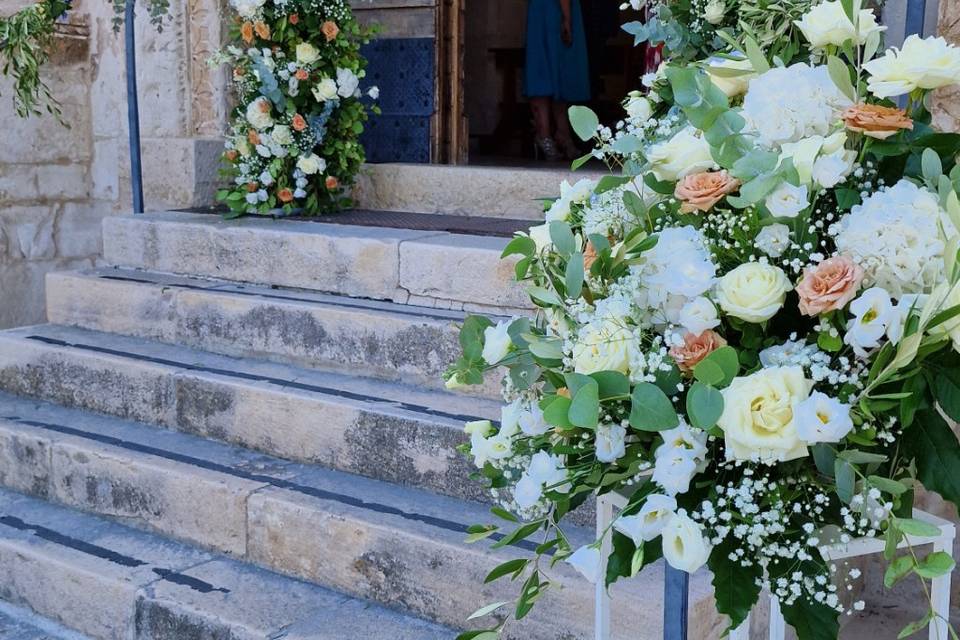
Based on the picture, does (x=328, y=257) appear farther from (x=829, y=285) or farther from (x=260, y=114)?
(x=829, y=285)

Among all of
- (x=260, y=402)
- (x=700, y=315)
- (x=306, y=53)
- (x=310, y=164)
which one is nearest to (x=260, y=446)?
(x=260, y=402)

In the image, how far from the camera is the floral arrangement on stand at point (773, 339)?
3.35 feet

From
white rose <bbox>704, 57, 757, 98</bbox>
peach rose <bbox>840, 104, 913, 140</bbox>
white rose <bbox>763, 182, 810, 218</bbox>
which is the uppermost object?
white rose <bbox>704, 57, 757, 98</bbox>

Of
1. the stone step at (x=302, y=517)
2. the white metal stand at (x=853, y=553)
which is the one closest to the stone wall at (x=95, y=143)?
the stone step at (x=302, y=517)

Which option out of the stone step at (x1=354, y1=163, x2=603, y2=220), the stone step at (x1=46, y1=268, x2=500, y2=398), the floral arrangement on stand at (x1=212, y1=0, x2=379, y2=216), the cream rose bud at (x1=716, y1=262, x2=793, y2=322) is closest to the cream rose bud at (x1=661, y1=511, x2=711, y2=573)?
the cream rose bud at (x1=716, y1=262, x2=793, y2=322)

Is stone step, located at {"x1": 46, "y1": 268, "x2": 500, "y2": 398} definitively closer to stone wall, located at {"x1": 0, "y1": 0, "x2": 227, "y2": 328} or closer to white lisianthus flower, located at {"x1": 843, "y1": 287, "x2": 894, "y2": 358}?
stone wall, located at {"x1": 0, "y1": 0, "x2": 227, "y2": 328}

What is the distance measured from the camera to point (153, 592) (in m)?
2.57

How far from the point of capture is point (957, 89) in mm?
2518

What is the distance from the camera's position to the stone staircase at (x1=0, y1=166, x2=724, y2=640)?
242cm

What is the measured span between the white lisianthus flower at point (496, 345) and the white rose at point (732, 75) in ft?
1.23

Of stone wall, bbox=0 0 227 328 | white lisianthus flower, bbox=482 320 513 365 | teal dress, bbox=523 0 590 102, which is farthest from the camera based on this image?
teal dress, bbox=523 0 590 102

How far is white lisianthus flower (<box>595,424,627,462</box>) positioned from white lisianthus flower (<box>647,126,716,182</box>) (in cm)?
29

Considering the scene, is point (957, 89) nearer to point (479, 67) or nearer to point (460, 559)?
point (460, 559)

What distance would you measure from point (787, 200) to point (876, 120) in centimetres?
13
